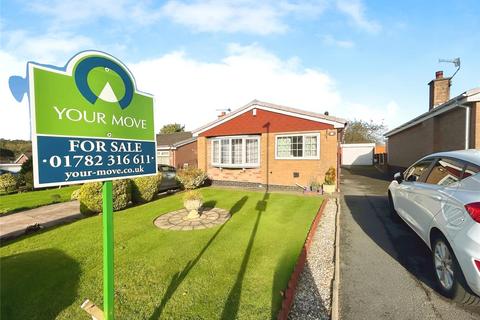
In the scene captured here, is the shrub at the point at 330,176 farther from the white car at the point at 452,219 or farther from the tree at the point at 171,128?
the tree at the point at 171,128

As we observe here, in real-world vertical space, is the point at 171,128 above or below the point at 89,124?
above

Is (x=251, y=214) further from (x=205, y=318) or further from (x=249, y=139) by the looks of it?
(x=249, y=139)

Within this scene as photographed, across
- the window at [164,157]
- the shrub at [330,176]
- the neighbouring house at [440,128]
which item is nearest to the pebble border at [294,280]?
the shrub at [330,176]

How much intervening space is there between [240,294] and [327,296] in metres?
1.21

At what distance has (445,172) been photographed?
4078 mm

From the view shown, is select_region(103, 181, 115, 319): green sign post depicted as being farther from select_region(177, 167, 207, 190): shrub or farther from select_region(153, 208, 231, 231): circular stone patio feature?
select_region(177, 167, 207, 190): shrub

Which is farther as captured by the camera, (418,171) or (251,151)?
(251,151)

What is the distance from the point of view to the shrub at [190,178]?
1297 cm

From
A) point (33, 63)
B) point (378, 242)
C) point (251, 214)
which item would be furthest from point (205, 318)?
point (251, 214)

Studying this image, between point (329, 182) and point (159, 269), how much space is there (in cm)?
877

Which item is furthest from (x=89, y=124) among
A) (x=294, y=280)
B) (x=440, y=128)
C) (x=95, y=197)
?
(x=440, y=128)

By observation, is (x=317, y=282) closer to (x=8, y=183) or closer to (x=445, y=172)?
(x=445, y=172)

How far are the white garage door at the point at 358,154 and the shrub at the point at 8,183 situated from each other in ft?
108

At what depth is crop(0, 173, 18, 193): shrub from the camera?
1512 cm
